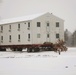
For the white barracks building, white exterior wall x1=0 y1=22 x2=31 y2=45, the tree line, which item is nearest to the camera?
the white barracks building

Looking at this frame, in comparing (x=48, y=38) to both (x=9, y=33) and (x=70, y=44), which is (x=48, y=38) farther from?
(x=70, y=44)

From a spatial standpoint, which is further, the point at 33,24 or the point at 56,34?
the point at 56,34

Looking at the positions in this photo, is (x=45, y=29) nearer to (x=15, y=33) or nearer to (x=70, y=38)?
(x=15, y=33)

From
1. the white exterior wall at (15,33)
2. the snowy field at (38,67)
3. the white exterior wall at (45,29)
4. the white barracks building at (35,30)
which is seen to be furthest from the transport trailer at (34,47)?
the snowy field at (38,67)

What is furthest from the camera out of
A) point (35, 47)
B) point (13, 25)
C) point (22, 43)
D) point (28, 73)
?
point (13, 25)

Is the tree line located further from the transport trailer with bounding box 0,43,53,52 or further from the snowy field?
the snowy field

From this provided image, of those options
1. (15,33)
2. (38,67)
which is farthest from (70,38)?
(38,67)

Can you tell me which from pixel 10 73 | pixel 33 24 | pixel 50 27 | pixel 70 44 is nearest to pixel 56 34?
pixel 50 27

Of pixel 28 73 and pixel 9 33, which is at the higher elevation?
pixel 9 33

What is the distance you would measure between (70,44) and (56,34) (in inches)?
1695

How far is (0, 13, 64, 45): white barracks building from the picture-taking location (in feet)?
159

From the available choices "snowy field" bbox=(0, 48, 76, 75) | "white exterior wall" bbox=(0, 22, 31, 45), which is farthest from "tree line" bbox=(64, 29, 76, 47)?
"snowy field" bbox=(0, 48, 76, 75)

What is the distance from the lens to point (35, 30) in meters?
48.5

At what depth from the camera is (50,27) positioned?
167 ft
